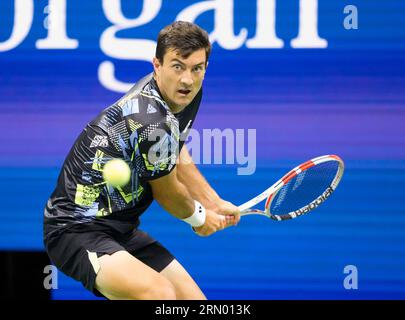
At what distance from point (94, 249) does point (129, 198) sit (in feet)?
1.02

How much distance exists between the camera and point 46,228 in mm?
4645

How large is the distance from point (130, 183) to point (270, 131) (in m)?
1.54

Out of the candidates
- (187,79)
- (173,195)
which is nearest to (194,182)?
(173,195)

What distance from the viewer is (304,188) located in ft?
17.7

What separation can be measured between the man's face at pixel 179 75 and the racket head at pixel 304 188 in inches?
35.7

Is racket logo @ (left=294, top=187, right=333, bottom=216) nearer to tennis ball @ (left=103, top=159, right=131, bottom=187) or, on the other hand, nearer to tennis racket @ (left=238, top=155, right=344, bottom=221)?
tennis racket @ (left=238, top=155, right=344, bottom=221)

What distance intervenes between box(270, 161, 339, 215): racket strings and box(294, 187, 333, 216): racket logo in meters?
0.02

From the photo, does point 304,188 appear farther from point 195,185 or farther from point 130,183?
point 130,183

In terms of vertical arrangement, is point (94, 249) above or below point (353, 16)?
below

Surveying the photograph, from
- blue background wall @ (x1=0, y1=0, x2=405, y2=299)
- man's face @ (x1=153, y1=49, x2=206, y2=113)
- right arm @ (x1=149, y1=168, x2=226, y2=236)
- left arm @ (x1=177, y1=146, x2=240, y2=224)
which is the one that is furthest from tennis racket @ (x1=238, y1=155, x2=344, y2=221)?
man's face @ (x1=153, y1=49, x2=206, y2=113)

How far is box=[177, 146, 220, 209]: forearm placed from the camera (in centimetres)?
509
